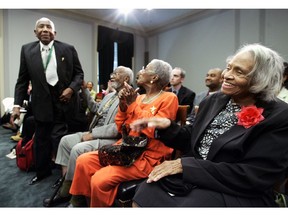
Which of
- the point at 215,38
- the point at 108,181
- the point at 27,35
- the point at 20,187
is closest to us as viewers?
the point at 108,181

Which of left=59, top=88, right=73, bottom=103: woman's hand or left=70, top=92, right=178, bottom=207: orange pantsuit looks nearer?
left=70, top=92, right=178, bottom=207: orange pantsuit

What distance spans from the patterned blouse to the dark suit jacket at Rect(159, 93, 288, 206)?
0.06m

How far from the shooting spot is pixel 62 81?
1.89 meters

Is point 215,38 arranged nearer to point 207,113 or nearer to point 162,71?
point 162,71

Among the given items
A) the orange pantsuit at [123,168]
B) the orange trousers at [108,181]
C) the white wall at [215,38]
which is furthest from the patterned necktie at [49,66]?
the white wall at [215,38]

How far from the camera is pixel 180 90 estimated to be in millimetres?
3098

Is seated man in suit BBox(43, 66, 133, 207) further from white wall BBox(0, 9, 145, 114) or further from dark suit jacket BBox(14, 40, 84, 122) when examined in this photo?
white wall BBox(0, 9, 145, 114)

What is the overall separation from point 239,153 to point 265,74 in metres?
0.37

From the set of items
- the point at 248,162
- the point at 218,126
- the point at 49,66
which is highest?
the point at 49,66

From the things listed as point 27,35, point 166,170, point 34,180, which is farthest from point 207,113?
point 27,35

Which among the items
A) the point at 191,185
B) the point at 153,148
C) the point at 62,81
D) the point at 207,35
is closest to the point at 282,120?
the point at 191,185

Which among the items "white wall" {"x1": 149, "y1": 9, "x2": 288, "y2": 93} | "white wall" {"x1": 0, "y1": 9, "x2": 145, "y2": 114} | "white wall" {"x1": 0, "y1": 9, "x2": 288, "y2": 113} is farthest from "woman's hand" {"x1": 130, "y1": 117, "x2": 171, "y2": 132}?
"white wall" {"x1": 0, "y1": 9, "x2": 145, "y2": 114}

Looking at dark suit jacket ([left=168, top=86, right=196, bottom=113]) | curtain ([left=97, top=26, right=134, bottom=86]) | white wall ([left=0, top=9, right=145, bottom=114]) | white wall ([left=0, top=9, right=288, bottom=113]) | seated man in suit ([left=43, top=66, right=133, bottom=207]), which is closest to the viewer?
seated man in suit ([left=43, top=66, right=133, bottom=207])

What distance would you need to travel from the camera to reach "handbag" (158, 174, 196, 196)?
88 cm
